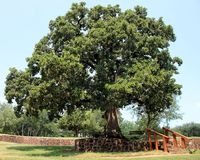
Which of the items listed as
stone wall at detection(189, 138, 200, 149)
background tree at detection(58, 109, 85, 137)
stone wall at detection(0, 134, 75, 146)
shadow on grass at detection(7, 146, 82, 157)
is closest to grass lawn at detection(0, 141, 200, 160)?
shadow on grass at detection(7, 146, 82, 157)

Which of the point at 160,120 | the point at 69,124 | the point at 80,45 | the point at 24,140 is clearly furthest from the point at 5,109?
the point at 80,45

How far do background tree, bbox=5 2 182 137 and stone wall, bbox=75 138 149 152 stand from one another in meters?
1.35

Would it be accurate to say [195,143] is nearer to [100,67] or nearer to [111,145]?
[111,145]

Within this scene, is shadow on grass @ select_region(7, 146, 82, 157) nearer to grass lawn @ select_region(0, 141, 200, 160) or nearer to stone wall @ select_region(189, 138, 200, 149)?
grass lawn @ select_region(0, 141, 200, 160)

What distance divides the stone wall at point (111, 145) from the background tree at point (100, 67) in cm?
135

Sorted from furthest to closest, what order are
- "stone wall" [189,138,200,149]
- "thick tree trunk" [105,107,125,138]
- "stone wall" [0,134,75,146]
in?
"stone wall" [0,134,75,146]
"stone wall" [189,138,200,149]
"thick tree trunk" [105,107,125,138]

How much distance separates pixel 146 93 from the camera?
26.3 meters

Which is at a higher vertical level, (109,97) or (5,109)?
(5,109)

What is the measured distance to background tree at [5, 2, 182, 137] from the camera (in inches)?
1021

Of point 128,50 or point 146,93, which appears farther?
point 128,50

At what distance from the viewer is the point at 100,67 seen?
27438 millimetres

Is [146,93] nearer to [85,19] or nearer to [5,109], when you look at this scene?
[85,19]

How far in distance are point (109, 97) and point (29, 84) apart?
8.65 m

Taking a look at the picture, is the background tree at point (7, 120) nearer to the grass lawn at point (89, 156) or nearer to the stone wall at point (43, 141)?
the stone wall at point (43, 141)
